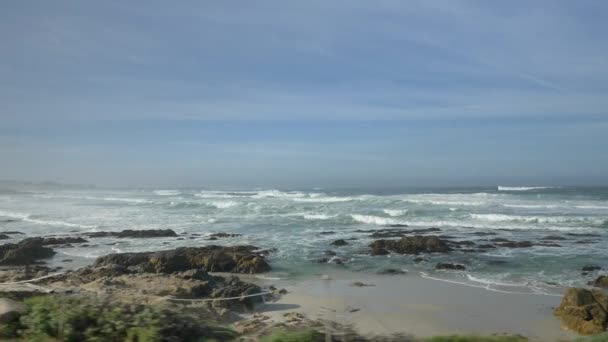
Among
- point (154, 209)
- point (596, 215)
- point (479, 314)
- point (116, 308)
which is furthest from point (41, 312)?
point (154, 209)

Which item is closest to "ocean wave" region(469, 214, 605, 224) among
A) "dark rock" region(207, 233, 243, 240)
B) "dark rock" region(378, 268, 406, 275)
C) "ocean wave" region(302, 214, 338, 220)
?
"ocean wave" region(302, 214, 338, 220)

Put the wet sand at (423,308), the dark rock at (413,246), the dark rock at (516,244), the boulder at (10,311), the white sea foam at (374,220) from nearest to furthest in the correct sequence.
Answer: the boulder at (10,311)
the wet sand at (423,308)
the dark rock at (413,246)
the dark rock at (516,244)
the white sea foam at (374,220)

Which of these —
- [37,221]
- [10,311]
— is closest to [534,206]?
[37,221]

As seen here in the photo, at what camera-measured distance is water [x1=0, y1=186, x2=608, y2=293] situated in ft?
52.1

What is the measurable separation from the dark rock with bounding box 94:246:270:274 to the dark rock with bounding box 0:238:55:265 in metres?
4.02

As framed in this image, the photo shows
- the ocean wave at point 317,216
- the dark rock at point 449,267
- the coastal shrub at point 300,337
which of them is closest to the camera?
the coastal shrub at point 300,337

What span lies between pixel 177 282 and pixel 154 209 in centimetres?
3134

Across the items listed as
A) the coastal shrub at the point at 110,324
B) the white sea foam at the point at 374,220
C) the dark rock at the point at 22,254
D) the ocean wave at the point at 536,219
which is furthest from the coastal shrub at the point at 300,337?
the ocean wave at the point at 536,219

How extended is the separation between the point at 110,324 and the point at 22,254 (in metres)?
15.9

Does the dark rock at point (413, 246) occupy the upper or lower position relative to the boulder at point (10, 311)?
lower

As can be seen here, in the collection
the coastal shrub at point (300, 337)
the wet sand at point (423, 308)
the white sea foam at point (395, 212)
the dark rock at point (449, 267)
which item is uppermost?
the coastal shrub at point (300, 337)

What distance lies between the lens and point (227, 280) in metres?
12.8

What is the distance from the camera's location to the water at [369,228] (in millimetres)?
15867

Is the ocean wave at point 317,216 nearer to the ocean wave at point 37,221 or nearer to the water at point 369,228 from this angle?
the water at point 369,228
